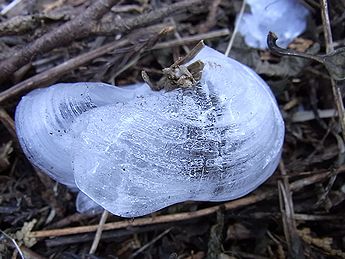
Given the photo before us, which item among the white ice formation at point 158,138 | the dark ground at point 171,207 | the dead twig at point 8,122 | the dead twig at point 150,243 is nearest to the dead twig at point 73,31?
the dark ground at point 171,207

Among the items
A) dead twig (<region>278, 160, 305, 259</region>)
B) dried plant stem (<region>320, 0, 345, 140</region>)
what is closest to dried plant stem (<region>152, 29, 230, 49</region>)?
dried plant stem (<region>320, 0, 345, 140</region>)

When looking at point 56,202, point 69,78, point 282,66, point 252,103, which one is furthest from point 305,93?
point 56,202

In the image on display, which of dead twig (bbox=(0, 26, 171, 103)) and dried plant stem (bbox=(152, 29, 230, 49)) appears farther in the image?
dried plant stem (bbox=(152, 29, 230, 49))

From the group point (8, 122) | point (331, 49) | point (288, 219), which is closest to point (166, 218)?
point (288, 219)

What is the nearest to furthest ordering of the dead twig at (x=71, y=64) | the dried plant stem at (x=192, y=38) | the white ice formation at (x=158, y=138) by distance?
1. the white ice formation at (x=158, y=138)
2. the dead twig at (x=71, y=64)
3. the dried plant stem at (x=192, y=38)

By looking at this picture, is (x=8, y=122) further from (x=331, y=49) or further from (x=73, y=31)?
(x=331, y=49)

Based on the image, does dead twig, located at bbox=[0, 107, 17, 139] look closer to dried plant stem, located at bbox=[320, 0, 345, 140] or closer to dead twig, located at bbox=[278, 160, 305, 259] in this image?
dead twig, located at bbox=[278, 160, 305, 259]

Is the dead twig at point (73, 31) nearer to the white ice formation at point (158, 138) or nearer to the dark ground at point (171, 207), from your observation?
the dark ground at point (171, 207)
